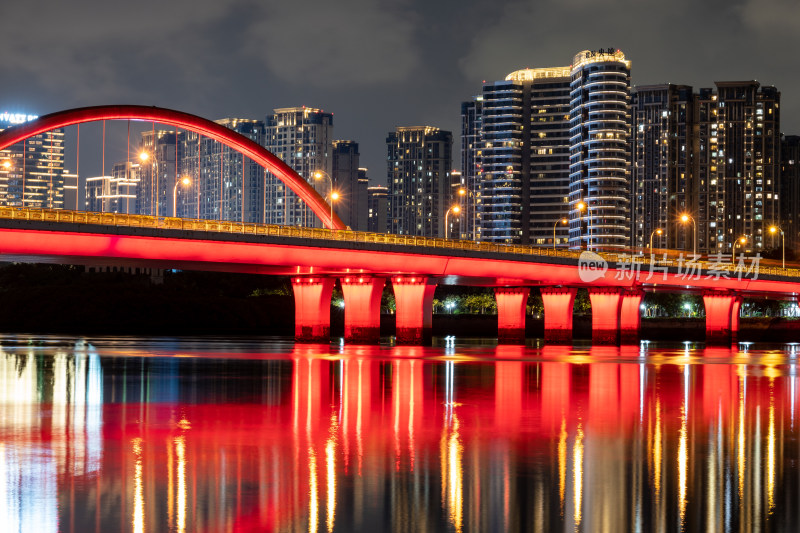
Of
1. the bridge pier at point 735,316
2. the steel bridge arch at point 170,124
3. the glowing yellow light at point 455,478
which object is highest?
the steel bridge arch at point 170,124

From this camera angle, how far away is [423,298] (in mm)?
91062

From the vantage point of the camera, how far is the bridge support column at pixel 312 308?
92.2 m

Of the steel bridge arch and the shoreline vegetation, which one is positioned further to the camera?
the shoreline vegetation

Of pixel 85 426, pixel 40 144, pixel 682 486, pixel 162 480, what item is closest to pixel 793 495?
pixel 682 486

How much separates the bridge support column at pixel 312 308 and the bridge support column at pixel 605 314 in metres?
26.8

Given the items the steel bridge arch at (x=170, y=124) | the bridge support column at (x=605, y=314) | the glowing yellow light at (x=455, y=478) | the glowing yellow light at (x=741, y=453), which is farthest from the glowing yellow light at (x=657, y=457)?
the bridge support column at (x=605, y=314)

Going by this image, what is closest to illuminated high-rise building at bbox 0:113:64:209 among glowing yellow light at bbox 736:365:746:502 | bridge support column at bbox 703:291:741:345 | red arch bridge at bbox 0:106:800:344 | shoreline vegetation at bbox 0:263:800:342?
shoreline vegetation at bbox 0:263:800:342

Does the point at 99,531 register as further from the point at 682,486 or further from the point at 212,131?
the point at 212,131

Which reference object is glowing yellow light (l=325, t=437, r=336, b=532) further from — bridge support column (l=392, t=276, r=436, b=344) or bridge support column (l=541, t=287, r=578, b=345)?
bridge support column (l=541, t=287, r=578, b=345)

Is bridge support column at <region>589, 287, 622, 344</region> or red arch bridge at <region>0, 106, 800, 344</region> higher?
red arch bridge at <region>0, 106, 800, 344</region>

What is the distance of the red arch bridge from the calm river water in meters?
27.7

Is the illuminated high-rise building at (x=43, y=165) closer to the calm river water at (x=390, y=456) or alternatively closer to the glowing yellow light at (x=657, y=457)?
the calm river water at (x=390, y=456)

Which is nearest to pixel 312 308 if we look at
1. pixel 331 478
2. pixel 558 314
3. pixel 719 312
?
pixel 558 314

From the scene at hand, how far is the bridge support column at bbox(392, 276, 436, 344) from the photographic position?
3529 inches
